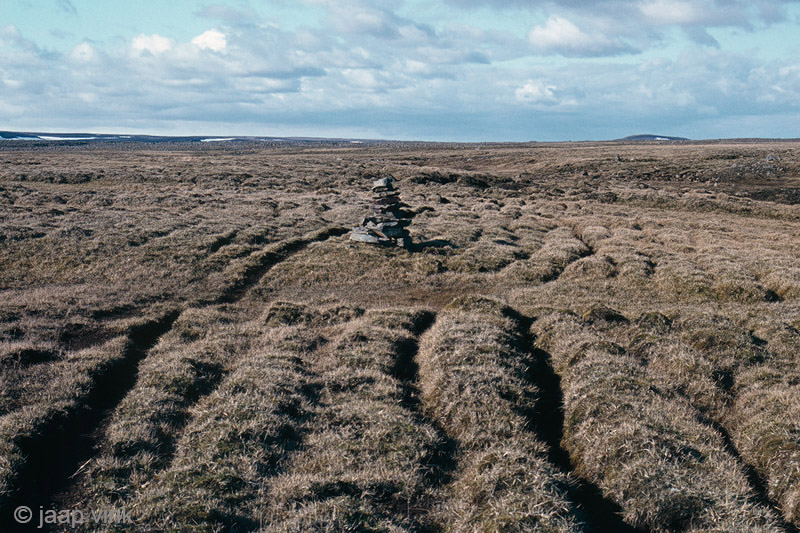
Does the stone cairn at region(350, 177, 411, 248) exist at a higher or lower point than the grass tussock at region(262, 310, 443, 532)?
higher

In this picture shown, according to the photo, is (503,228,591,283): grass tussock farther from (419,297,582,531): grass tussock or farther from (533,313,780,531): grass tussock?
(533,313,780,531): grass tussock

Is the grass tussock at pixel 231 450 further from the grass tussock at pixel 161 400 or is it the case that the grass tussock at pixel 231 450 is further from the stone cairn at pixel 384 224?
the stone cairn at pixel 384 224

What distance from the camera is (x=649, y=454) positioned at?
8.92 m

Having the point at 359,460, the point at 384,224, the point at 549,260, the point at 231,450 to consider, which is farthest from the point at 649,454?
the point at 384,224

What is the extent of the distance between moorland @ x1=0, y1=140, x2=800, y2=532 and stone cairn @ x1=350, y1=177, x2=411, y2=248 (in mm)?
1275

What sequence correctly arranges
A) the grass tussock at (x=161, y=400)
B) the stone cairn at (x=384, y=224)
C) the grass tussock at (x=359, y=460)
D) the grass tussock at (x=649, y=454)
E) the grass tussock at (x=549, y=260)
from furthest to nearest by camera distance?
the stone cairn at (x=384, y=224)
the grass tussock at (x=549, y=260)
the grass tussock at (x=161, y=400)
the grass tussock at (x=359, y=460)
the grass tussock at (x=649, y=454)

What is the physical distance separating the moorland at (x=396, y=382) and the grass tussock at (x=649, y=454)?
A: 5 cm

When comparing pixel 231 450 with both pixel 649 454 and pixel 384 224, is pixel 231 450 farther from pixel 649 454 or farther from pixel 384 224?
pixel 384 224

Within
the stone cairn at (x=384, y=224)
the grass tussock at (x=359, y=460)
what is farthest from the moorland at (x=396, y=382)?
the stone cairn at (x=384, y=224)

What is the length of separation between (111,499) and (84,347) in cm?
896

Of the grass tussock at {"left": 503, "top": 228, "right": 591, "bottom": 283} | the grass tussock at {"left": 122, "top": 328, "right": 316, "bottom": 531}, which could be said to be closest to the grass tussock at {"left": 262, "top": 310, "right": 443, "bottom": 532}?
the grass tussock at {"left": 122, "top": 328, "right": 316, "bottom": 531}

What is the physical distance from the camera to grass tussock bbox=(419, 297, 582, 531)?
25.6 feet

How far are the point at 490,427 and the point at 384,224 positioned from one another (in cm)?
2232

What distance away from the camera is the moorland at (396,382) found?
27.1 feet
